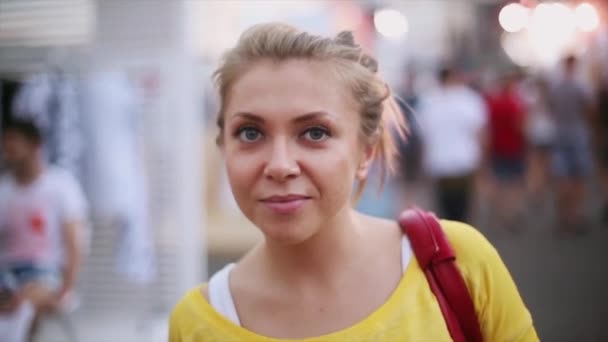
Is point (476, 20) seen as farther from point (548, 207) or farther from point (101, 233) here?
point (101, 233)

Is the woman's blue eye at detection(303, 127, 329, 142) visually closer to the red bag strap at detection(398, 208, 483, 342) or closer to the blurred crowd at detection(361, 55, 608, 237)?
the red bag strap at detection(398, 208, 483, 342)

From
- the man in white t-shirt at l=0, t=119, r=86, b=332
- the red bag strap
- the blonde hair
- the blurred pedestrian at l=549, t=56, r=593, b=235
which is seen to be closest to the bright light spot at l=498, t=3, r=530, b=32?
the blurred pedestrian at l=549, t=56, r=593, b=235

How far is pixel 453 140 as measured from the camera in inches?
372

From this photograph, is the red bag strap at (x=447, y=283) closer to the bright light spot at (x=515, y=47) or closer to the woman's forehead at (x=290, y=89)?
the woman's forehead at (x=290, y=89)

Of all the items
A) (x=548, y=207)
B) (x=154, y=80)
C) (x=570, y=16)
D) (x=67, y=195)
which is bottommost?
(x=548, y=207)

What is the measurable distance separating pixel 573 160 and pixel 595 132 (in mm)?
629

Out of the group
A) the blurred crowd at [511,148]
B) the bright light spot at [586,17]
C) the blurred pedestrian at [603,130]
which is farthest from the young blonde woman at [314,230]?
the bright light spot at [586,17]

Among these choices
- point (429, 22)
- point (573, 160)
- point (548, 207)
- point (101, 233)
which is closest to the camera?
point (101, 233)

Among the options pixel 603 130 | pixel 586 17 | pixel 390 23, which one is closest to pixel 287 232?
pixel 603 130

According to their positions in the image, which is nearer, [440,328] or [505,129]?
[440,328]

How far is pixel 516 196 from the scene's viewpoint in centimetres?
1203

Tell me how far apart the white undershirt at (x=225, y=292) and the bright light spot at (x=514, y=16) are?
14.4 meters

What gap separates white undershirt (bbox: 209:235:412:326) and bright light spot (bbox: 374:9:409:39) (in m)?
14.6

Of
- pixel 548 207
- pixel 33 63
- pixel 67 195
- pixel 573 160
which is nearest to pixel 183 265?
pixel 67 195
